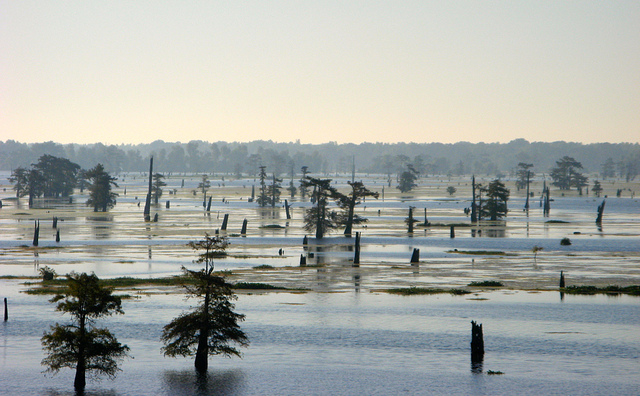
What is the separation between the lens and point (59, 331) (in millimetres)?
28797

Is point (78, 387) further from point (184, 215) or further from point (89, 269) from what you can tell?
point (184, 215)

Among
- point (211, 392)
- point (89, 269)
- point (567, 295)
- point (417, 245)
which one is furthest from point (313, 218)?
point (211, 392)

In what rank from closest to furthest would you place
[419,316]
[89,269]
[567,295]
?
[419,316] < [567,295] < [89,269]

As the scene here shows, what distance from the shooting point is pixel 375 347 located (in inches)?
Answer: 1480

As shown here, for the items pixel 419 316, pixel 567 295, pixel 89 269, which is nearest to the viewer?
pixel 419 316

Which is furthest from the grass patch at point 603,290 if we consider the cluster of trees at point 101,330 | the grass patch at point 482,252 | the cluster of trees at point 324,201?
the cluster of trees at point 324,201

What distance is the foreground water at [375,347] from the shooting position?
3091cm

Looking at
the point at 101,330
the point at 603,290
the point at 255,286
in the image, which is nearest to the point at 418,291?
the point at 255,286

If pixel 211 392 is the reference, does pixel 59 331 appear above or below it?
above

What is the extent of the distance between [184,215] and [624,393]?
10988cm

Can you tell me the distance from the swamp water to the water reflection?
0.09m

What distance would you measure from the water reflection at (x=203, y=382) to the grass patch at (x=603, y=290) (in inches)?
1159

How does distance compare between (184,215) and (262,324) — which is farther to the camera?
(184,215)

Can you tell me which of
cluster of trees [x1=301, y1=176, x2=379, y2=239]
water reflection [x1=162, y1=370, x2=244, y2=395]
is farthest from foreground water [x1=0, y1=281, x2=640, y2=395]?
cluster of trees [x1=301, y1=176, x2=379, y2=239]
